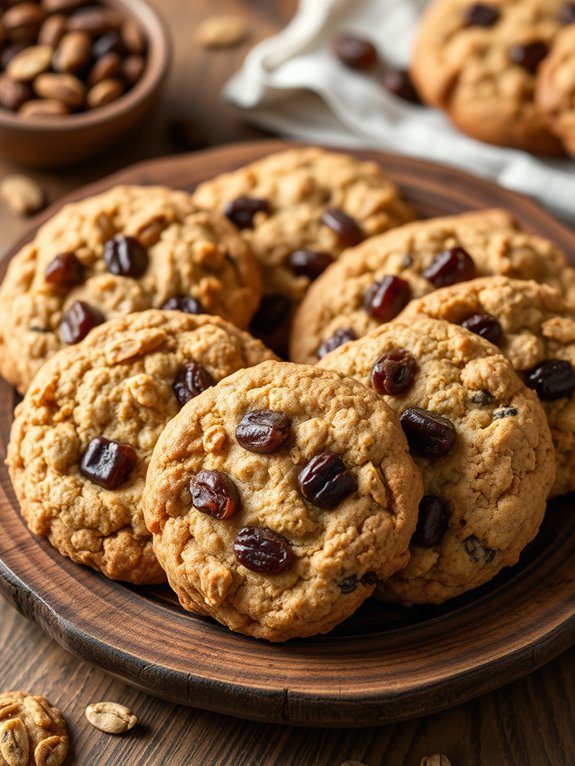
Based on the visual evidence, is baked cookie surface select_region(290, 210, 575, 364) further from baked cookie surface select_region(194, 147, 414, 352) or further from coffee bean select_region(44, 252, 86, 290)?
coffee bean select_region(44, 252, 86, 290)

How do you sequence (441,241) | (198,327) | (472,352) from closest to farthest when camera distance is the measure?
1. (472,352)
2. (198,327)
3. (441,241)

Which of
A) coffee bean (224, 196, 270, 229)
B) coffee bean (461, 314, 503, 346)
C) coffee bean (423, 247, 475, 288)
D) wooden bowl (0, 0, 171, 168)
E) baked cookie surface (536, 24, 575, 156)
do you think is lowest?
wooden bowl (0, 0, 171, 168)

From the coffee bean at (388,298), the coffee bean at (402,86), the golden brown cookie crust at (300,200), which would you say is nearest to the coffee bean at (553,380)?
the coffee bean at (388,298)

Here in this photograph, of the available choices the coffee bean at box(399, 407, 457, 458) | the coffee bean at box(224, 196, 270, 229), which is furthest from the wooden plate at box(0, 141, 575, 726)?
the coffee bean at box(224, 196, 270, 229)

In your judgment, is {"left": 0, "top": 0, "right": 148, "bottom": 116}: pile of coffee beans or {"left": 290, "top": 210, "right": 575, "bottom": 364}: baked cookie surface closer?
{"left": 290, "top": 210, "right": 575, "bottom": 364}: baked cookie surface

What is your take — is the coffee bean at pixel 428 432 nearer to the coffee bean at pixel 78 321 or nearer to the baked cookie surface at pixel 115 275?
the baked cookie surface at pixel 115 275

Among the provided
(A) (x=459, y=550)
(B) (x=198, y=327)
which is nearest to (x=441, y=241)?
(B) (x=198, y=327)

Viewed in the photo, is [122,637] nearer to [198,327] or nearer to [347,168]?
[198,327]
